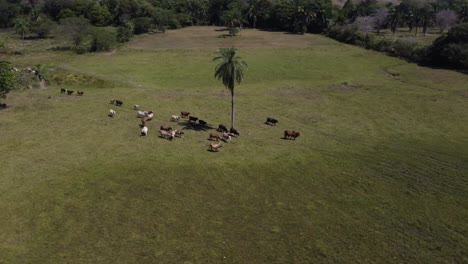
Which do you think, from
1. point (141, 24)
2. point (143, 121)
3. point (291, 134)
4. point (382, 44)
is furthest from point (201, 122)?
point (141, 24)

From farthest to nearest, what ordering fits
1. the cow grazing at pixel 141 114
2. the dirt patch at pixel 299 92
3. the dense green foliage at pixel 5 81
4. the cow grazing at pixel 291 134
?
the dirt patch at pixel 299 92 < the dense green foliage at pixel 5 81 < the cow grazing at pixel 141 114 < the cow grazing at pixel 291 134

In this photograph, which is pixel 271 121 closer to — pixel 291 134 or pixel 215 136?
pixel 291 134

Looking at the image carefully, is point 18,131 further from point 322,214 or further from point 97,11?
point 97,11

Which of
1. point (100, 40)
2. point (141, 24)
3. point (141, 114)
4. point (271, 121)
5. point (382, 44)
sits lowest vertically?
point (271, 121)

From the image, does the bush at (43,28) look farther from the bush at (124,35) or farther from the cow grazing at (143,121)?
the cow grazing at (143,121)

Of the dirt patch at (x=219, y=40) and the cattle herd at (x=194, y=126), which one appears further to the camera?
the dirt patch at (x=219, y=40)

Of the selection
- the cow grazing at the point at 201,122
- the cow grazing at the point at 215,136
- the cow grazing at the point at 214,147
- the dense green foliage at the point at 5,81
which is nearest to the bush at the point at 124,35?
the dense green foliage at the point at 5,81
